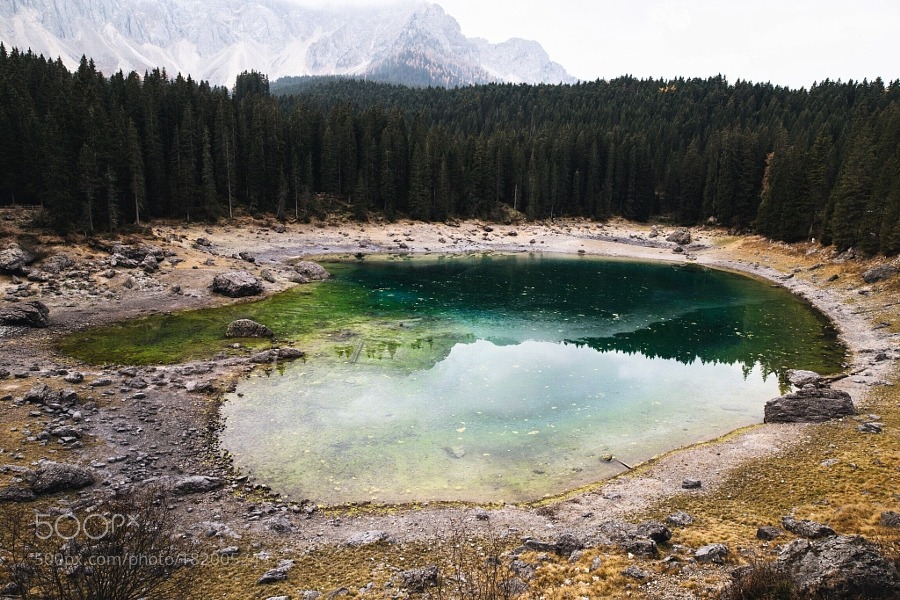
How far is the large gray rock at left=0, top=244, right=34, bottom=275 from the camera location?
3950cm

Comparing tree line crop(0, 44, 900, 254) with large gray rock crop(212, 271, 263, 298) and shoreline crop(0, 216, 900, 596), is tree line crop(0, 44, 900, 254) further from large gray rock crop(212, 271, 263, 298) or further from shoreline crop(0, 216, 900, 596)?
shoreline crop(0, 216, 900, 596)

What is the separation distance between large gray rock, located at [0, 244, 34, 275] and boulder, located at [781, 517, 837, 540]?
51.9 m

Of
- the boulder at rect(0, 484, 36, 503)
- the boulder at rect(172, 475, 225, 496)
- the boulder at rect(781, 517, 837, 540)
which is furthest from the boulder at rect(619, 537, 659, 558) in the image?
the boulder at rect(0, 484, 36, 503)

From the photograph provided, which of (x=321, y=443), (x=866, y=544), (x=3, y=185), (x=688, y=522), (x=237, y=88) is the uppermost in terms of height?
(x=237, y=88)

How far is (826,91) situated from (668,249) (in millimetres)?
101960

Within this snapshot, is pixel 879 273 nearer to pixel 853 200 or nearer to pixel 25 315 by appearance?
pixel 853 200

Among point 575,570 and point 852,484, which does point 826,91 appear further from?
point 575,570

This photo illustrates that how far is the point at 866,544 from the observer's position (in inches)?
388

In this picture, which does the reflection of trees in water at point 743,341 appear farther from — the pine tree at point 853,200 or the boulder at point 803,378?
the pine tree at point 853,200

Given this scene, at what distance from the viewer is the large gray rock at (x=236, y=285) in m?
47.0

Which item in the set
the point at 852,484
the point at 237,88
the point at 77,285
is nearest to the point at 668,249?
the point at 852,484

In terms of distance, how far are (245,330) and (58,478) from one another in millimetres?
19906

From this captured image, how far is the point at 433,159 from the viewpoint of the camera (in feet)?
356
